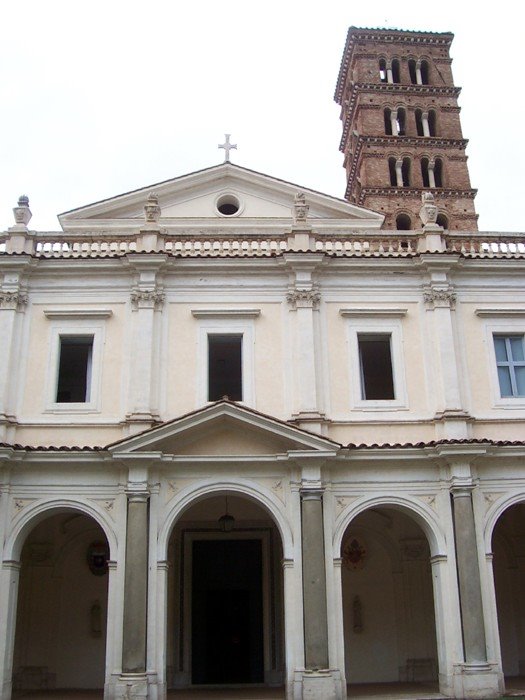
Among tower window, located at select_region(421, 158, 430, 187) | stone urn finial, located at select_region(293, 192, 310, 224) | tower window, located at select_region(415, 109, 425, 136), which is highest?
tower window, located at select_region(415, 109, 425, 136)

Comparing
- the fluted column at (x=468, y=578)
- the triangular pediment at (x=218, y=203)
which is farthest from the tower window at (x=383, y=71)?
the fluted column at (x=468, y=578)

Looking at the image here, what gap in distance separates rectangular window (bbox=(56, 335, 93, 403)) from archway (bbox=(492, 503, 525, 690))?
10784mm

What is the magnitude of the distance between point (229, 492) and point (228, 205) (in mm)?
9974

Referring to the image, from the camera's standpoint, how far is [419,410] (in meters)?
18.9

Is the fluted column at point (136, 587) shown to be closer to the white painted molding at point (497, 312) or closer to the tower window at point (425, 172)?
the white painted molding at point (497, 312)

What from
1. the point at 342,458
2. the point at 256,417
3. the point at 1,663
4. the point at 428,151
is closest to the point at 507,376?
the point at 342,458

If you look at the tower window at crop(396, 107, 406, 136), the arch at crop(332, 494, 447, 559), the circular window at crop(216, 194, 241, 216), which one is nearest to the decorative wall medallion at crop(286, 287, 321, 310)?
the arch at crop(332, 494, 447, 559)

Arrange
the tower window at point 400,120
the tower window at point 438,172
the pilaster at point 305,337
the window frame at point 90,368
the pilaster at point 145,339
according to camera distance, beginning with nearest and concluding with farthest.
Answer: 1. the pilaster at point 145,339
2. the pilaster at point 305,337
3. the window frame at point 90,368
4. the tower window at point 438,172
5. the tower window at point 400,120

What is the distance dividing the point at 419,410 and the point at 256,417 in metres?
4.13

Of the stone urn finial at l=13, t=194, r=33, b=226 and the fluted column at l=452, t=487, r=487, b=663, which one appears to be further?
the stone urn finial at l=13, t=194, r=33, b=226

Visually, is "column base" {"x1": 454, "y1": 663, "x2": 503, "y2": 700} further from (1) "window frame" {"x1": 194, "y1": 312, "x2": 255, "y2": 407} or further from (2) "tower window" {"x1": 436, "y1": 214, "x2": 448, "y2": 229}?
(2) "tower window" {"x1": 436, "y1": 214, "x2": 448, "y2": 229}

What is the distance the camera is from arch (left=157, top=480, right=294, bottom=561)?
56.6ft

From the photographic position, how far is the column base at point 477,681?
638 inches

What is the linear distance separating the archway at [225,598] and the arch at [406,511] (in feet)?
7.89
